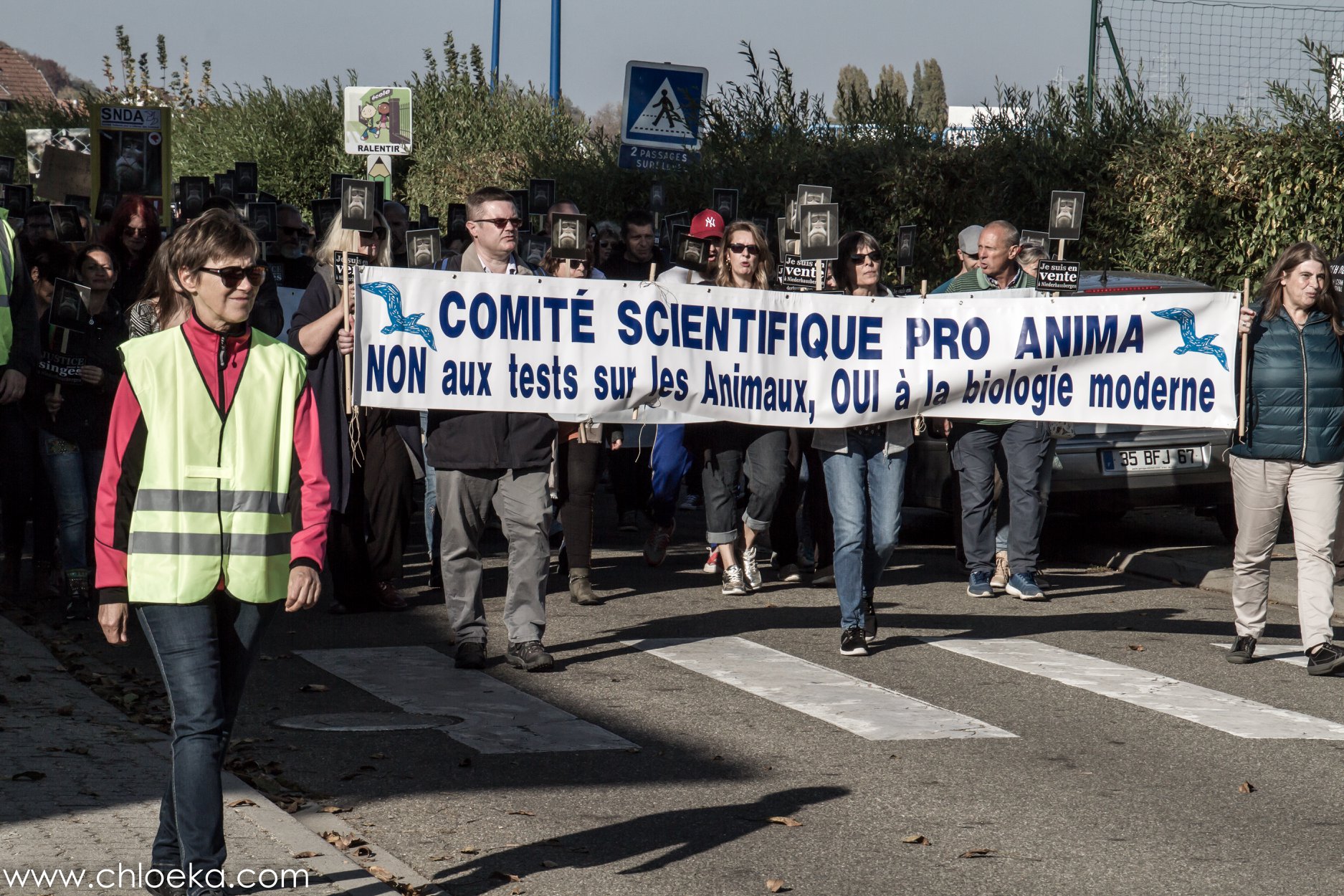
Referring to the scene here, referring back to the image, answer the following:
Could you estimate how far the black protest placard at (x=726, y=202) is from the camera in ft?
49.1

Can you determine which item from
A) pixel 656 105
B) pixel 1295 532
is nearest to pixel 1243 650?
pixel 1295 532

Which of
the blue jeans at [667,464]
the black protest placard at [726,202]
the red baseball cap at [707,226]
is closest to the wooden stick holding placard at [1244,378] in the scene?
the blue jeans at [667,464]

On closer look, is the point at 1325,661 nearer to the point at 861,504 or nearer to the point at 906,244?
the point at 861,504

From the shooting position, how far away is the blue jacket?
27.9 feet

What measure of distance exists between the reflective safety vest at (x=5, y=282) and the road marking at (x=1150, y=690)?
475cm

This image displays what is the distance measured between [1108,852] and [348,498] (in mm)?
5290

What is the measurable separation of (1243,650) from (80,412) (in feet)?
20.4

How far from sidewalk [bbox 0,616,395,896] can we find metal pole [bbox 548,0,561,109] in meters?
24.8

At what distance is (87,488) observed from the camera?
983 centimetres

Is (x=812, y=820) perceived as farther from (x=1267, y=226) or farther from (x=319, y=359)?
(x=1267, y=226)

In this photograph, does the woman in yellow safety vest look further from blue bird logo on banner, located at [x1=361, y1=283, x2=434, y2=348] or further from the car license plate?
the car license plate

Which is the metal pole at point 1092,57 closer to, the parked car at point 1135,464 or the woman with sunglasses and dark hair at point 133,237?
Answer: the parked car at point 1135,464

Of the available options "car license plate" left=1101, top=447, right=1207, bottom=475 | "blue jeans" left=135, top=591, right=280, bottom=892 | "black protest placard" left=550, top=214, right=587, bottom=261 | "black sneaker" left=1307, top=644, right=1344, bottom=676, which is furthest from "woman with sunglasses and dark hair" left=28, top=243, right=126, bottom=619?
"car license plate" left=1101, top=447, right=1207, bottom=475

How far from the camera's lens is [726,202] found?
49.4 ft
